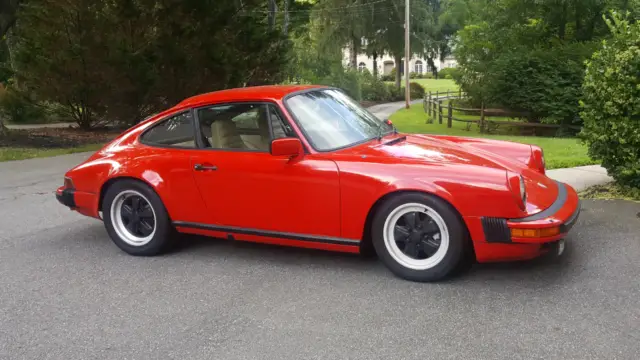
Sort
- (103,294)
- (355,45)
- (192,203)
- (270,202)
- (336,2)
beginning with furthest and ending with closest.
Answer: (355,45)
(336,2)
(192,203)
(270,202)
(103,294)

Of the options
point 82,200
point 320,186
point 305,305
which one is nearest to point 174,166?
point 82,200

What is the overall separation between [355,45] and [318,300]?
4239cm

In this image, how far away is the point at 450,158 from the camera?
14.1 feet

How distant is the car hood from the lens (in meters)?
4.18

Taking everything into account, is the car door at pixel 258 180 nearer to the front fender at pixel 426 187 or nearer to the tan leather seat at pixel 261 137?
the tan leather seat at pixel 261 137

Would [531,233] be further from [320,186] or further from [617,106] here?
[617,106]

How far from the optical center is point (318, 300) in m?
3.99

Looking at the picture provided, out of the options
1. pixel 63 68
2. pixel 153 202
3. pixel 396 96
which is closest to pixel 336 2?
pixel 396 96

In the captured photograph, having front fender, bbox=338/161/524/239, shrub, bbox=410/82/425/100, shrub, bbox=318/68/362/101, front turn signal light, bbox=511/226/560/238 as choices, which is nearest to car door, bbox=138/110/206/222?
front fender, bbox=338/161/524/239

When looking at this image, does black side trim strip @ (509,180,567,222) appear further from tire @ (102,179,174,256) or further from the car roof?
tire @ (102,179,174,256)

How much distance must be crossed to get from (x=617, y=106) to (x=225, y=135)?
428cm

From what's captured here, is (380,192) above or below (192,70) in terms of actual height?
below

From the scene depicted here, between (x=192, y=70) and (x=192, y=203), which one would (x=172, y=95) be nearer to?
(x=192, y=70)

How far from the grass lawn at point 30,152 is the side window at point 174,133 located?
28.1 feet
